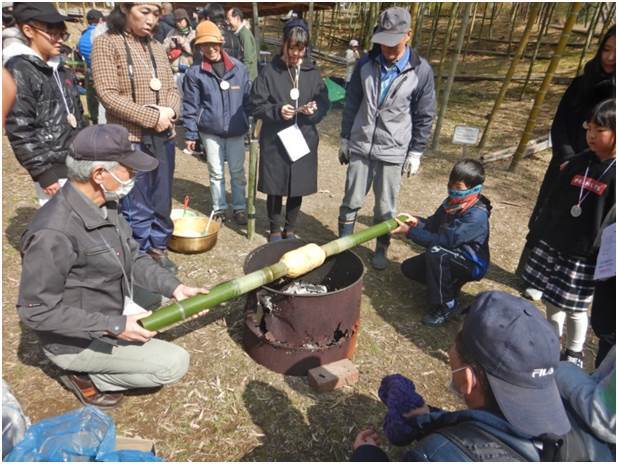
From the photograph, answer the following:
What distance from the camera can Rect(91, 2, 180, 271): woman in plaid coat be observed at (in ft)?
12.3

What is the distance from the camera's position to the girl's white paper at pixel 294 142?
4723 mm

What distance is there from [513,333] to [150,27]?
3.87 m

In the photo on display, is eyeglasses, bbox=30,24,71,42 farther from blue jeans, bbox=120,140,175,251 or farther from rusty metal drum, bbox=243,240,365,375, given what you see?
rusty metal drum, bbox=243,240,365,375

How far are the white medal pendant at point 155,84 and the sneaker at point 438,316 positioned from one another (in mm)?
3423

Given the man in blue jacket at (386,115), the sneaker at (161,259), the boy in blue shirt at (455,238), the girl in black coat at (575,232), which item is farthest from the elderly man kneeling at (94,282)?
the girl in black coat at (575,232)

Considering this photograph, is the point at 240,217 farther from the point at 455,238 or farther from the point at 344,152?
the point at 455,238

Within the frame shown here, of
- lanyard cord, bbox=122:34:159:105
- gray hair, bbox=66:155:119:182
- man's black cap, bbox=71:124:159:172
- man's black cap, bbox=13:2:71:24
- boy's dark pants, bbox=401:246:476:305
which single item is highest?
man's black cap, bbox=13:2:71:24

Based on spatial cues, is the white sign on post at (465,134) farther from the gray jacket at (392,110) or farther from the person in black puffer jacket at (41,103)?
the person in black puffer jacket at (41,103)

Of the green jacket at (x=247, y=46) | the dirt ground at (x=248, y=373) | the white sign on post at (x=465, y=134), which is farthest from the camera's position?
the green jacket at (x=247, y=46)

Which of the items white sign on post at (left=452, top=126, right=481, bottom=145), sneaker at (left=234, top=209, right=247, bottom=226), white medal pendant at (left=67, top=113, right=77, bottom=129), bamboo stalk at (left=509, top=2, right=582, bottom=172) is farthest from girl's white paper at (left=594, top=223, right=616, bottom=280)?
bamboo stalk at (left=509, top=2, right=582, bottom=172)

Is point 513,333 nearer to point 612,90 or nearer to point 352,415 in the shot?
point 352,415

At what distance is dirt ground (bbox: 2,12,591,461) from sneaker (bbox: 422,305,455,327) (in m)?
0.07

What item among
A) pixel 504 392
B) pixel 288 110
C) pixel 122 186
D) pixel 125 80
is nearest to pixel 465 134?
pixel 288 110

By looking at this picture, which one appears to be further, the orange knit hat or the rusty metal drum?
the orange knit hat
